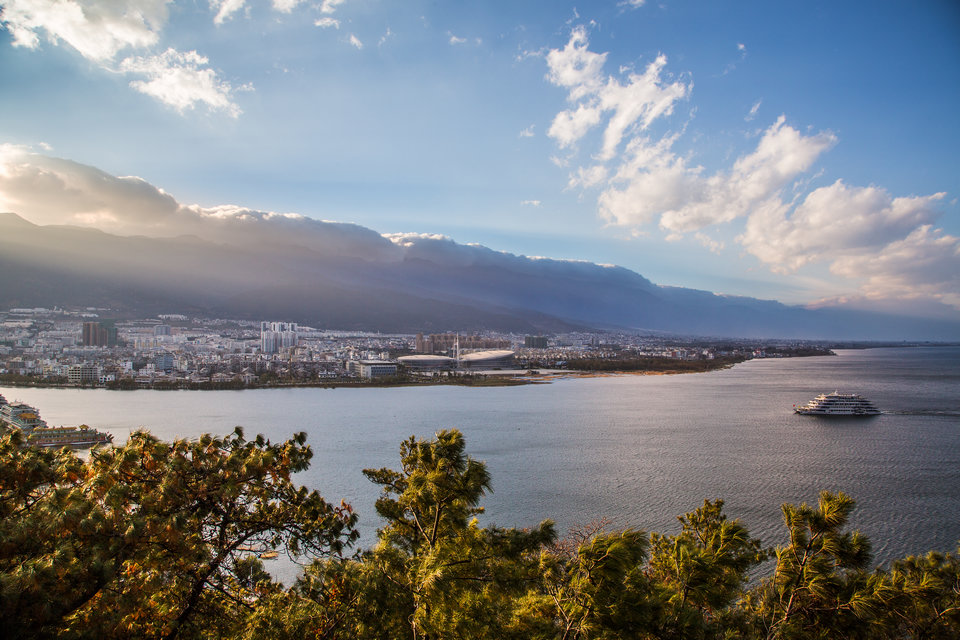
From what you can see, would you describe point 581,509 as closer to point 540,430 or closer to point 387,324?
point 540,430

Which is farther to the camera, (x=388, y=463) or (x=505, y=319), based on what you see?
(x=505, y=319)

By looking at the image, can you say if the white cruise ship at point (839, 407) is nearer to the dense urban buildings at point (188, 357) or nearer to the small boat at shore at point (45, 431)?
the small boat at shore at point (45, 431)

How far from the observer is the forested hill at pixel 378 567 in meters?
2.12

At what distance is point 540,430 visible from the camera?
56.4ft

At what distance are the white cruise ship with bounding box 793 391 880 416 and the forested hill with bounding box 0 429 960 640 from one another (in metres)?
20.2

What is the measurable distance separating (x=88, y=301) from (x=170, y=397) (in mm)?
48592

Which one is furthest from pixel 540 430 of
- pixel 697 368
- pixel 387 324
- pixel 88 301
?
pixel 387 324

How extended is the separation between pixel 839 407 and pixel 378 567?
903 inches

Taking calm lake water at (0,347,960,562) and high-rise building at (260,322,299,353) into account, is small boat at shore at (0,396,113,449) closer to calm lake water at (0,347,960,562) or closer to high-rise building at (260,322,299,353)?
calm lake water at (0,347,960,562)

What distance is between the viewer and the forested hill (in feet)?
6.97

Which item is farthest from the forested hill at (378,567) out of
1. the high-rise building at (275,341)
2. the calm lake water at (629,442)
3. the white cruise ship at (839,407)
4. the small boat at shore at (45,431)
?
the high-rise building at (275,341)

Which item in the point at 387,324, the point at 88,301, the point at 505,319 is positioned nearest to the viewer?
the point at 88,301

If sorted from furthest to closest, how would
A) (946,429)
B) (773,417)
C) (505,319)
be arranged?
(505,319) < (773,417) < (946,429)

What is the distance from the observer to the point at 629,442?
597 inches
